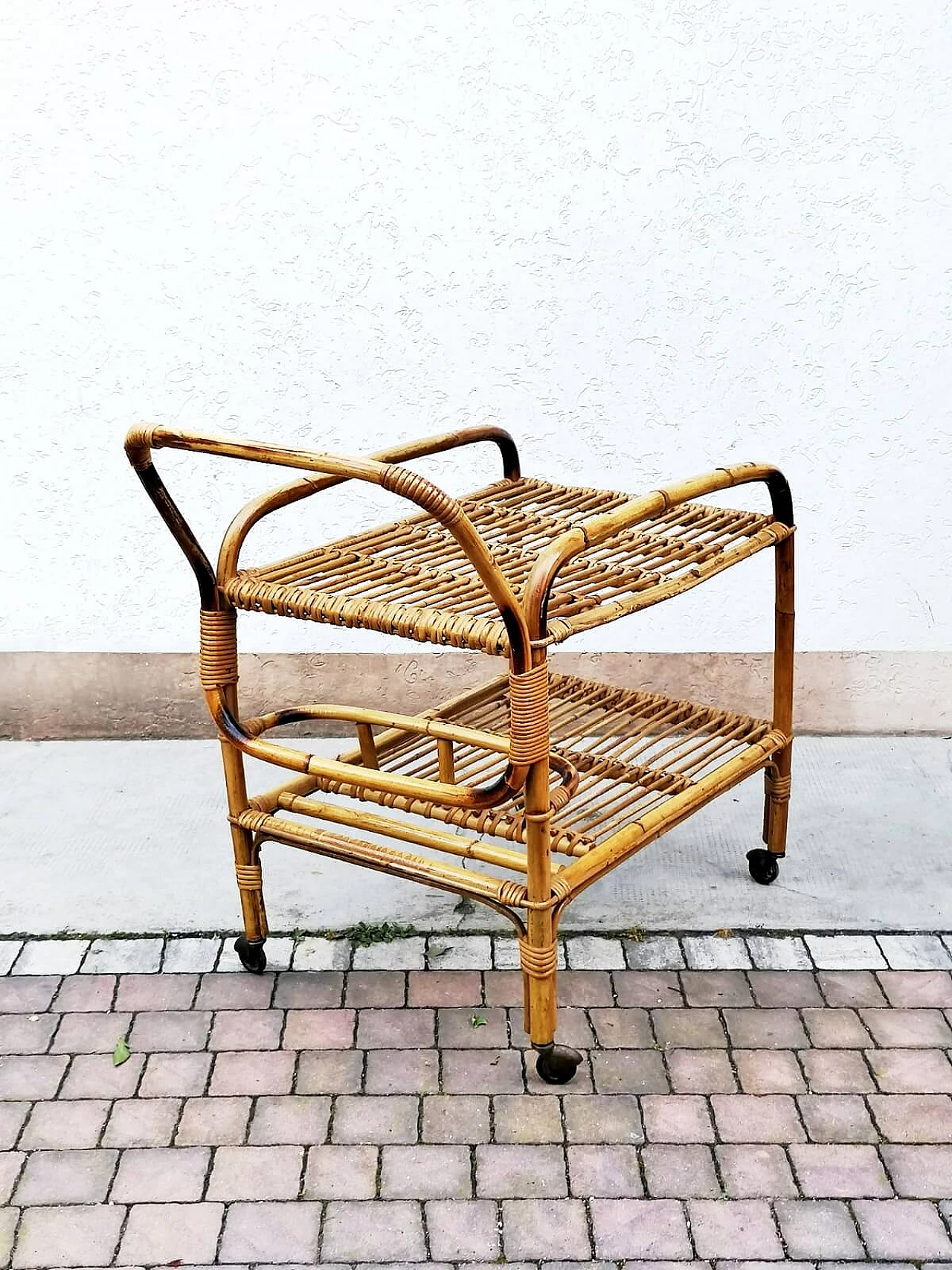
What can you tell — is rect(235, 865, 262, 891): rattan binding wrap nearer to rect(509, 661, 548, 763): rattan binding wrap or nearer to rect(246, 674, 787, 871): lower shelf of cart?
rect(246, 674, 787, 871): lower shelf of cart

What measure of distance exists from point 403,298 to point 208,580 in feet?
4.50

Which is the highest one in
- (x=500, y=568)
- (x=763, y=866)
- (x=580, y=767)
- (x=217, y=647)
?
(x=500, y=568)

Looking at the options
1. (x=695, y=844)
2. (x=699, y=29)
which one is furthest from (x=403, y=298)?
(x=695, y=844)

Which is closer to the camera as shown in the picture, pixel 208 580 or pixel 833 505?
pixel 208 580

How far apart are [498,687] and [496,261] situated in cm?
114

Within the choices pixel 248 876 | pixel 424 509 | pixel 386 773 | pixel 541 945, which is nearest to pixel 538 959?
pixel 541 945

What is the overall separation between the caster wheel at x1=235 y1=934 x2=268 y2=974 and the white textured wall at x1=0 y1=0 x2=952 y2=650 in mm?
1207

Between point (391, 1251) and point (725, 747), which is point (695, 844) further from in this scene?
point (391, 1251)

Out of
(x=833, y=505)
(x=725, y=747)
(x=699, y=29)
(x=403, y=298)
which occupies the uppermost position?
(x=699, y=29)

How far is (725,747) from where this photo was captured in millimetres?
2842

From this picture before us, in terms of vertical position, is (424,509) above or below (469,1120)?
above

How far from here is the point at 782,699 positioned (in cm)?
282

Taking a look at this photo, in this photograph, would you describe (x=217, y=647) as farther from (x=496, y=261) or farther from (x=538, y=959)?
(x=496, y=261)

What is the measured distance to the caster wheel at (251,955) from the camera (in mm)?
2570
